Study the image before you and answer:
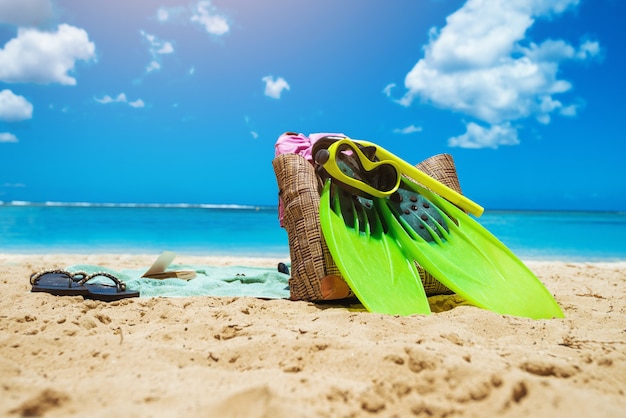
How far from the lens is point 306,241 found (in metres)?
2.59

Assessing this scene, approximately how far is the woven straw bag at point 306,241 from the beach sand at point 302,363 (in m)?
0.25

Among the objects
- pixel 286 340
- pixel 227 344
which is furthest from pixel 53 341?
pixel 286 340

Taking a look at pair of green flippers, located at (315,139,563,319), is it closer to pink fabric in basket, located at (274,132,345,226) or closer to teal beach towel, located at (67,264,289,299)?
pink fabric in basket, located at (274,132,345,226)

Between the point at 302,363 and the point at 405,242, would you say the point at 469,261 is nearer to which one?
the point at 405,242

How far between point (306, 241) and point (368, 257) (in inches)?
13.8

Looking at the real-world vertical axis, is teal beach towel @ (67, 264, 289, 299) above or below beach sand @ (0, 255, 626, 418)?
above

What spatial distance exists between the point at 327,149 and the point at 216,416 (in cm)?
205

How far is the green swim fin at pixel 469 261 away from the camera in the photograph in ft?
7.66

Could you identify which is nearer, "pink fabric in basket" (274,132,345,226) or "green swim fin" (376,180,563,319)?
"green swim fin" (376,180,563,319)

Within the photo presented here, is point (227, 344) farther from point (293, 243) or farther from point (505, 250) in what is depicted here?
point (505, 250)

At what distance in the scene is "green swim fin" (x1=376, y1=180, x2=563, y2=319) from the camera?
233cm

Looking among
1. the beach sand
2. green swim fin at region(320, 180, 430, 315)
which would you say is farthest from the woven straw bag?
the beach sand

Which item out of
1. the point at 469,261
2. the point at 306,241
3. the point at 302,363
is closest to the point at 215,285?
the point at 306,241

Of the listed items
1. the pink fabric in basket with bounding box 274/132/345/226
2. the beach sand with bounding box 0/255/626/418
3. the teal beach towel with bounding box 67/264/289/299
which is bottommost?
the beach sand with bounding box 0/255/626/418
